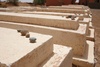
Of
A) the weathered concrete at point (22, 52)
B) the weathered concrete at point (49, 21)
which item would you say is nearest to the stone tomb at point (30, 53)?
the weathered concrete at point (22, 52)

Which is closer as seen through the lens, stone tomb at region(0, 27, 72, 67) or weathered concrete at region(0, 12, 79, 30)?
stone tomb at region(0, 27, 72, 67)

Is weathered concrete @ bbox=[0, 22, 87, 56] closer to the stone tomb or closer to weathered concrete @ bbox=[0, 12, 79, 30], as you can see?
weathered concrete @ bbox=[0, 12, 79, 30]

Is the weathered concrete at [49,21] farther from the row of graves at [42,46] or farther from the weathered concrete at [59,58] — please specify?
the weathered concrete at [59,58]

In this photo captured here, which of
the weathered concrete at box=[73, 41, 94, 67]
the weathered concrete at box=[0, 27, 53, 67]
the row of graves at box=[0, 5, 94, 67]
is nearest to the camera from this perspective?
the weathered concrete at box=[0, 27, 53, 67]

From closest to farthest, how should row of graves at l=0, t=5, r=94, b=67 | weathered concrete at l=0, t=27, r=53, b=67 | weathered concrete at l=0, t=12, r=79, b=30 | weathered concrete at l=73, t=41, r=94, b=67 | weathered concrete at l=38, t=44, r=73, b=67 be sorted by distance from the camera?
weathered concrete at l=0, t=27, r=53, b=67 → row of graves at l=0, t=5, r=94, b=67 → weathered concrete at l=38, t=44, r=73, b=67 → weathered concrete at l=73, t=41, r=94, b=67 → weathered concrete at l=0, t=12, r=79, b=30

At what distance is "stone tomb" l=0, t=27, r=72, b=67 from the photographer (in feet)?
5.48

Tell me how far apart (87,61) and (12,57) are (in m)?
2.20

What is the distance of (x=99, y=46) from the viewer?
5.44 metres

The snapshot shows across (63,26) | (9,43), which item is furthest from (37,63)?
(63,26)

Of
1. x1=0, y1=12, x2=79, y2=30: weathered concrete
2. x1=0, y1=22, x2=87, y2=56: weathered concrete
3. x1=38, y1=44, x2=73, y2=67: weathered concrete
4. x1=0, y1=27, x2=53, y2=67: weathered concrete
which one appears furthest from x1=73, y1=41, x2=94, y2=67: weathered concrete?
x1=0, y1=27, x2=53, y2=67: weathered concrete

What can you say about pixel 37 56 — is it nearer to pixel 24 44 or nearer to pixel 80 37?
pixel 24 44

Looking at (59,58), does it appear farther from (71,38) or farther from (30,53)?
(71,38)

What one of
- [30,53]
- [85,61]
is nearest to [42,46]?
[30,53]

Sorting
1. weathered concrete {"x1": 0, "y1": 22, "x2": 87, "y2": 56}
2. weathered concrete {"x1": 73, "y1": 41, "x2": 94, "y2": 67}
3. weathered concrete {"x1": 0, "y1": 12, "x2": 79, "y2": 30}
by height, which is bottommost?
weathered concrete {"x1": 73, "y1": 41, "x2": 94, "y2": 67}
